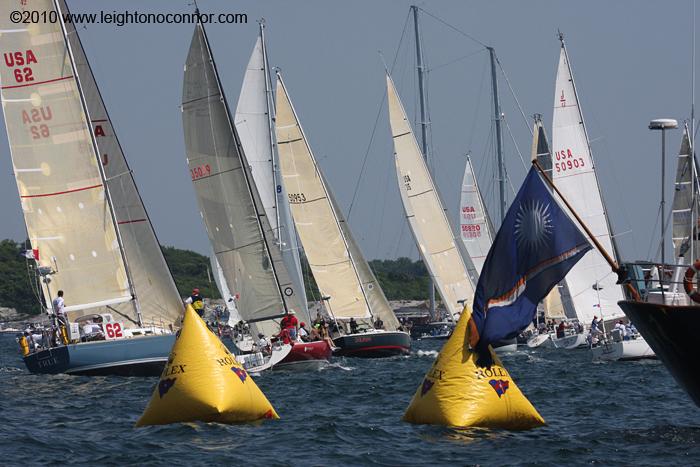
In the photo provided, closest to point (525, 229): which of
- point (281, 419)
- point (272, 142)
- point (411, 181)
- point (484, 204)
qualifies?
point (281, 419)

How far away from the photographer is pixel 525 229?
21.0 m

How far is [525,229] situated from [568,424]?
3.34m

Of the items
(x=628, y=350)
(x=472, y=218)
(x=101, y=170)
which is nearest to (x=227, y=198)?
(x=101, y=170)

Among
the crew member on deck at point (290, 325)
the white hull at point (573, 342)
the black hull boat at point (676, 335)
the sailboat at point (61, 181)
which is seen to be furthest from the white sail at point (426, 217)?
the black hull boat at point (676, 335)

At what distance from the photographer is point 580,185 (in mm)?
48344

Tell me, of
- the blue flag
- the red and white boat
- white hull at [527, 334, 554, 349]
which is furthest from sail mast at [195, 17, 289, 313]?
white hull at [527, 334, 554, 349]

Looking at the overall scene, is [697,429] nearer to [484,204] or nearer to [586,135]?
[586,135]

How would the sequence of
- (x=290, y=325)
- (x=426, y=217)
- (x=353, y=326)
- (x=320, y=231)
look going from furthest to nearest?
(x=426, y=217), (x=320, y=231), (x=353, y=326), (x=290, y=325)

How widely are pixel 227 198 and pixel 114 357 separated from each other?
7946mm

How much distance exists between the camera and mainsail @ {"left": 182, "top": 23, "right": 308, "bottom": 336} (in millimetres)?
38062

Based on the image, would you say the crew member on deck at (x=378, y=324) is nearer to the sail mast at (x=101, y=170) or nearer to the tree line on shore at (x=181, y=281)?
the sail mast at (x=101, y=170)

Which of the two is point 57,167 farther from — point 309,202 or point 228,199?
point 309,202

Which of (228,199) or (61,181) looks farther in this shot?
(228,199)

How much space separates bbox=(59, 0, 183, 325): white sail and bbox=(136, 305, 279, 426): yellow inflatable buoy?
577 inches
